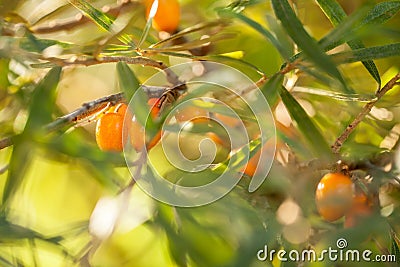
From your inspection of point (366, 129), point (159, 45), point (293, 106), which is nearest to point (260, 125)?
point (293, 106)

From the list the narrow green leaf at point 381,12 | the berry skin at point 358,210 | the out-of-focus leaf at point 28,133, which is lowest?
the berry skin at point 358,210

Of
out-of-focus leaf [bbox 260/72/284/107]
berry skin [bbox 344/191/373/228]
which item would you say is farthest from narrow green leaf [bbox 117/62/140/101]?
berry skin [bbox 344/191/373/228]

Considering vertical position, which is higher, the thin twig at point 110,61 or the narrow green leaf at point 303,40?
the thin twig at point 110,61

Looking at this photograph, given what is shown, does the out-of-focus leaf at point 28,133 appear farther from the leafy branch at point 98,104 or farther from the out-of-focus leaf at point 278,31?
the out-of-focus leaf at point 278,31

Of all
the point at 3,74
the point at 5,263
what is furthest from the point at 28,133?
the point at 3,74

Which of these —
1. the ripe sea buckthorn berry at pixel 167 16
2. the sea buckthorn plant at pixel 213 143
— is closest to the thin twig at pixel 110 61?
the sea buckthorn plant at pixel 213 143

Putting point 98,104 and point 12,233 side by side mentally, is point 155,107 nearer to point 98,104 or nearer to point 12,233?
point 98,104
